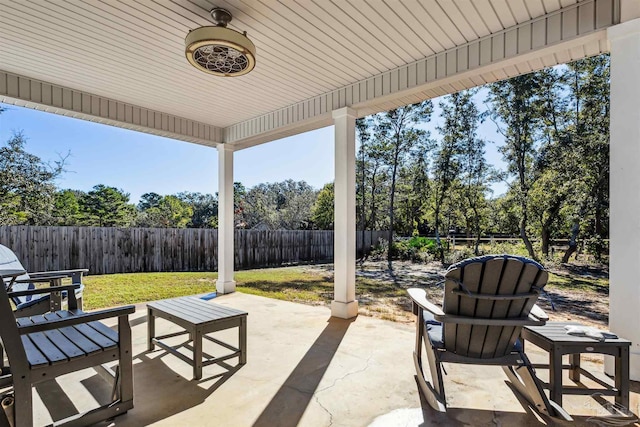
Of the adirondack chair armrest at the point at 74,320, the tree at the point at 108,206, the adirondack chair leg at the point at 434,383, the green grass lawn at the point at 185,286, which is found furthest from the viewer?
the tree at the point at 108,206

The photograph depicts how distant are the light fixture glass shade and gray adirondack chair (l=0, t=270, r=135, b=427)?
195cm

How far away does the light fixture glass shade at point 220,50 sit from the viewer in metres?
2.45

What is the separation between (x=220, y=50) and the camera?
2.61m

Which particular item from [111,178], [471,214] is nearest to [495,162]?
[471,214]

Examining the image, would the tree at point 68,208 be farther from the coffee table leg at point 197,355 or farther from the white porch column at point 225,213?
the coffee table leg at point 197,355

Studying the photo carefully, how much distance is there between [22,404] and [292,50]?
314cm

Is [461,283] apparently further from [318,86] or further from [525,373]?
[318,86]

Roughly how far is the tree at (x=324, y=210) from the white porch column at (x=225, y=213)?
9.69m

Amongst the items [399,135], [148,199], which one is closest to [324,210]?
[399,135]

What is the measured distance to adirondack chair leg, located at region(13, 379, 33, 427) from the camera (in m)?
1.53

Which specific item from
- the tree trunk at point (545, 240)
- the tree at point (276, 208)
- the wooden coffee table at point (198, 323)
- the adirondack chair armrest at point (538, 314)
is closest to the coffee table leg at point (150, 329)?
the wooden coffee table at point (198, 323)

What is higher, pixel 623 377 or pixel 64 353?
pixel 64 353

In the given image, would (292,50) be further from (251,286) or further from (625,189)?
(251,286)

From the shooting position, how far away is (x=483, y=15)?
262 cm
